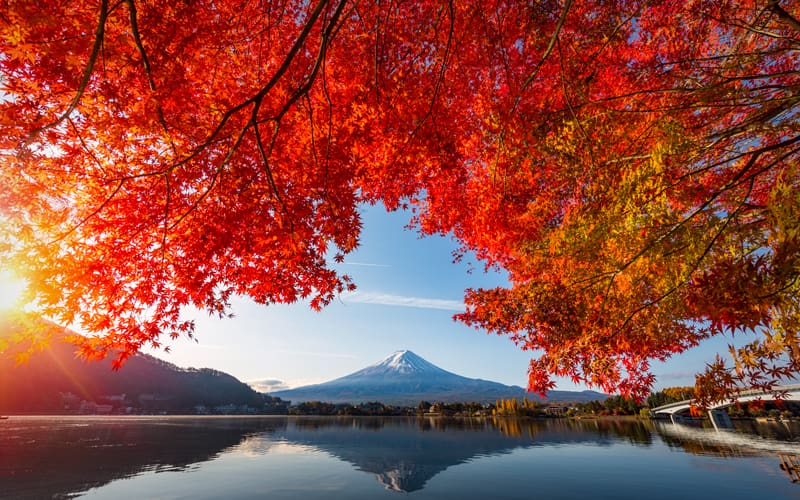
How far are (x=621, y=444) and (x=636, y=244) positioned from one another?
29.0 m

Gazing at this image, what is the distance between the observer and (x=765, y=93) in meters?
4.21

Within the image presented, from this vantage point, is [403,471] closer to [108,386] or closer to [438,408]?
[438,408]

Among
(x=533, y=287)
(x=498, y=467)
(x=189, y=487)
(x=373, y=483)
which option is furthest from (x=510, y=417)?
(x=533, y=287)

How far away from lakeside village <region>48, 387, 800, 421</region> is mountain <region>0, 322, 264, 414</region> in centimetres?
44

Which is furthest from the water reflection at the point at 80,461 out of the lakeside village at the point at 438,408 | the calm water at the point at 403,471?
the lakeside village at the point at 438,408

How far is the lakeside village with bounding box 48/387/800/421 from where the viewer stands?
4605 centimetres

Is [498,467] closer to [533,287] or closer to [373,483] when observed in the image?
[373,483]

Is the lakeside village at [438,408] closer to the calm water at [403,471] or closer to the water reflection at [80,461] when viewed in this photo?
the calm water at [403,471]

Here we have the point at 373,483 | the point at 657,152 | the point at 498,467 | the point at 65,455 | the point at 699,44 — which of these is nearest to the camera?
the point at 657,152

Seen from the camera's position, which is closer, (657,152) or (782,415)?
(657,152)

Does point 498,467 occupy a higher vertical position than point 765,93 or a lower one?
lower

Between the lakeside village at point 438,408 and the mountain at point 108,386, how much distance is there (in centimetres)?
44

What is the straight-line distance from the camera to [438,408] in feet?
236

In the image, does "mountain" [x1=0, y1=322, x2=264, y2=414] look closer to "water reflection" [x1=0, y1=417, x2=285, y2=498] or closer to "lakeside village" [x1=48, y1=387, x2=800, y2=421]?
"lakeside village" [x1=48, y1=387, x2=800, y2=421]
